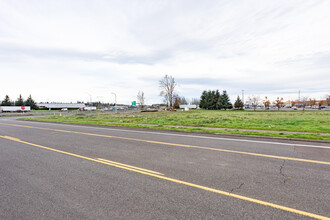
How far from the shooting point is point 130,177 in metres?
4.29

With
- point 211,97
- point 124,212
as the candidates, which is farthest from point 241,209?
point 211,97

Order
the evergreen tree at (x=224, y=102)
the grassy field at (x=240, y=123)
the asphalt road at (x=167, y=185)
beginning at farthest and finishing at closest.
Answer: the evergreen tree at (x=224, y=102) < the grassy field at (x=240, y=123) < the asphalt road at (x=167, y=185)

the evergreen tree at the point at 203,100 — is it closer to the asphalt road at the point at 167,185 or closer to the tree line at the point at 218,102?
the tree line at the point at 218,102

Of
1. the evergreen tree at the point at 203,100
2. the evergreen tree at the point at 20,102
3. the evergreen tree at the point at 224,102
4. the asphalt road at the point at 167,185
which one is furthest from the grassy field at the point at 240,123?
the evergreen tree at the point at 20,102

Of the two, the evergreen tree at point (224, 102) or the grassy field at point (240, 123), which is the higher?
the evergreen tree at point (224, 102)

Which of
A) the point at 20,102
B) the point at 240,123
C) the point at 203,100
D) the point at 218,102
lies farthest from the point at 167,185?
the point at 20,102

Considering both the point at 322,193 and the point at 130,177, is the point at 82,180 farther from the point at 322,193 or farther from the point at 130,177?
the point at 322,193

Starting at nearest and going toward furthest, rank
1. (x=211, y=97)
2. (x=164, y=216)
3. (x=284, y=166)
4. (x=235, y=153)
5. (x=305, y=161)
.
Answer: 1. (x=164, y=216)
2. (x=284, y=166)
3. (x=305, y=161)
4. (x=235, y=153)
5. (x=211, y=97)

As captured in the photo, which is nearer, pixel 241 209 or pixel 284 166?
pixel 241 209

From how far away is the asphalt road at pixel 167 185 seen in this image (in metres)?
2.94

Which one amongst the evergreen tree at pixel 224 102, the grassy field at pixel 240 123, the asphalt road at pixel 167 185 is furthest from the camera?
the evergreen tree at pixel 224 102

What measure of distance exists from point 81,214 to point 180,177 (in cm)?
223

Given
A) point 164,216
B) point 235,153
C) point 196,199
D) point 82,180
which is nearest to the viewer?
point 164,216

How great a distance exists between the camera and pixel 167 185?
12.6 ft
